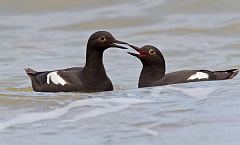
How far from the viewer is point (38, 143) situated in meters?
6.97

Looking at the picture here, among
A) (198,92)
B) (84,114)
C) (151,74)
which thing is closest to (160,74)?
(151,74)

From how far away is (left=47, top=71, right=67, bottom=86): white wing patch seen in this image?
33.9 ft

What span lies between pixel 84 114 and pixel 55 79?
8.33ft

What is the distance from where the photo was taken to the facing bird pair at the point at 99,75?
10312 millimetres

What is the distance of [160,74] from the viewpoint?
1102 centimetres

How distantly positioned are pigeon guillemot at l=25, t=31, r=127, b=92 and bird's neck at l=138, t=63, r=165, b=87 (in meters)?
0.51

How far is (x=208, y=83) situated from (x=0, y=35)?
8.02 metres

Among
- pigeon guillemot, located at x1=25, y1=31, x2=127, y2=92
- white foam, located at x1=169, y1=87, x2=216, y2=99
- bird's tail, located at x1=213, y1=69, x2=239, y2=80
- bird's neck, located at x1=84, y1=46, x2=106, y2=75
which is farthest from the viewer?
bird's neck, located at x1=84, y1=46, x2=106, y2=75

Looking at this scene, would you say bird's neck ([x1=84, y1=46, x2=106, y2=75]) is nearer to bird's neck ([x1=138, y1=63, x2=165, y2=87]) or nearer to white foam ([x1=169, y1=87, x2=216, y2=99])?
bird's neck ([x1=138, y1=63, x2=165, y2=87])

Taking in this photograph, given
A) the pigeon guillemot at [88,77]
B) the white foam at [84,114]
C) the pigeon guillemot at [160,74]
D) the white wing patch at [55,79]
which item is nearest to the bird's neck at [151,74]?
the pigeon guillemot at [160,74]

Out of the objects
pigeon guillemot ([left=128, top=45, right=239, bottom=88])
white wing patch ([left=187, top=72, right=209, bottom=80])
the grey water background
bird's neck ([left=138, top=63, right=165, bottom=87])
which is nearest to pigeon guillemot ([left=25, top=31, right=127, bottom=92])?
the grey water background

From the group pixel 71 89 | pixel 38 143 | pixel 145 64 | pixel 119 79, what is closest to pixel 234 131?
pixel 38 143

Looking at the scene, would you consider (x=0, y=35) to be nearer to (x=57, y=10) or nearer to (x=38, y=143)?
→ (x=57, y=10)

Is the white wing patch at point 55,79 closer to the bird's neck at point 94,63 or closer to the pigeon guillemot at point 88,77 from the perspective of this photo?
the pigeon guillemot at point 88,77
